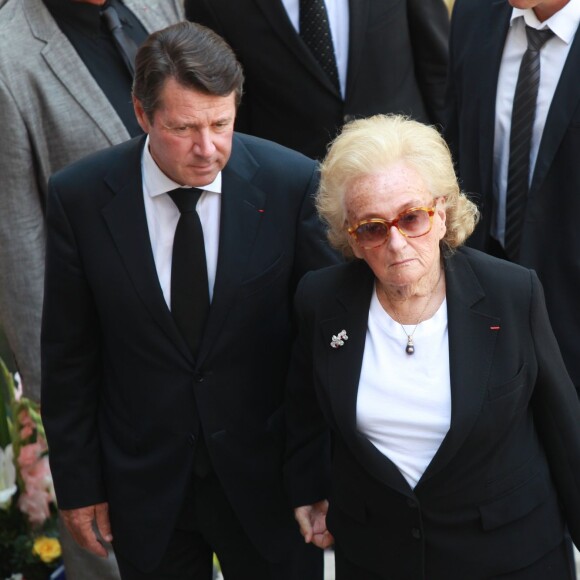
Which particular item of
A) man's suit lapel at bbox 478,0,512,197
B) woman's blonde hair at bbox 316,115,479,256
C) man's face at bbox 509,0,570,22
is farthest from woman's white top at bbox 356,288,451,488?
man's face at bbox 509,0,570,22

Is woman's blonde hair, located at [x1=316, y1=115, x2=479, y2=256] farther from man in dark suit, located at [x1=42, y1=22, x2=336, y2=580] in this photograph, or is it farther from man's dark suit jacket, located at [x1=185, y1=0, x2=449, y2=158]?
man's dark suit jacket, located at [x1=185, y1=0, x2=449, y2=158]

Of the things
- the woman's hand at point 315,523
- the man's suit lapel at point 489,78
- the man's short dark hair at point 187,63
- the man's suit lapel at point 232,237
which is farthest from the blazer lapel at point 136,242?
the man's suit lapel at point 489,78

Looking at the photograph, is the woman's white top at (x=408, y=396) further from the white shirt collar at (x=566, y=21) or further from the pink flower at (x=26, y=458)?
the pink flower at (x=26, y=458)

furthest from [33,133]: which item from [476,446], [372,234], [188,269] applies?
[476,446]

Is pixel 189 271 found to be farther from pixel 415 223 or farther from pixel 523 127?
pixel 523 127

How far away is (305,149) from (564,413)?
1.82 metres

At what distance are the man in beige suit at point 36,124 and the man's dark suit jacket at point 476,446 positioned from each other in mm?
1251

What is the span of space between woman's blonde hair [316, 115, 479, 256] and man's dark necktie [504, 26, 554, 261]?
83 centimetres

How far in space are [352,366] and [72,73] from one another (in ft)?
5.12

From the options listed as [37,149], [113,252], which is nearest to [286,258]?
[113,252]

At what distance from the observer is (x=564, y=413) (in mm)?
2859

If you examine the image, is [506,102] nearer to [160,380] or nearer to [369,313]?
[369,313]

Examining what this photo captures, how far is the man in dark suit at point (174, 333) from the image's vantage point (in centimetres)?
310

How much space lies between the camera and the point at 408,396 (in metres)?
2.84
